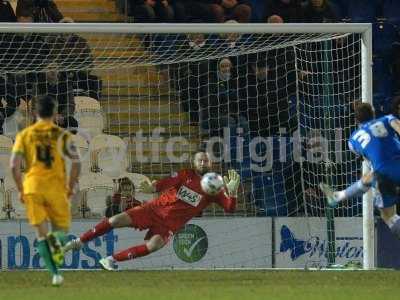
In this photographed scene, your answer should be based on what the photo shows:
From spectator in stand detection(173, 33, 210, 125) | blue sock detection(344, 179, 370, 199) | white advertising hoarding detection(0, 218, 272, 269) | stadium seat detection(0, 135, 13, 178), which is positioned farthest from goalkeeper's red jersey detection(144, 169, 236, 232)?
stadium seat detection(0, 135, 13, 178)

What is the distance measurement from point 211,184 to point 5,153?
3174mm

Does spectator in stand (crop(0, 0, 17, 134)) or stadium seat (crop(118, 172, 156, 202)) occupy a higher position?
spectator in stand (crop(0, 0, 17, 134))

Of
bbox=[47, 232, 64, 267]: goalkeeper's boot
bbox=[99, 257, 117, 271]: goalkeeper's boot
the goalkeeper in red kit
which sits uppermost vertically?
the goalkeeper in red kit

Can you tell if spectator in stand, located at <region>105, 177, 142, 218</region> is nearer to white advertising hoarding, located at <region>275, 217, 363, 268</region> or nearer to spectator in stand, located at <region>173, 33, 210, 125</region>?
spectator in stand, located at <region>173, 33, 210, 125</region>

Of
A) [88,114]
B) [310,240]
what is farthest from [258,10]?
[310,240]

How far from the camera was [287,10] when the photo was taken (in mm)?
18312

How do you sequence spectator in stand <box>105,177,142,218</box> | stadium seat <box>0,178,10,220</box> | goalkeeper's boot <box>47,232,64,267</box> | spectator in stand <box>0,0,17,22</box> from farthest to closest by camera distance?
1. spectator in stand <box>0,0,17,22</box>
2. spectator in stand <box>105,177,142,218</box>
3. stadium seat <box>0,178,10,220</box>
4. goalkeeper's boot <box>47,232,64,267</box>

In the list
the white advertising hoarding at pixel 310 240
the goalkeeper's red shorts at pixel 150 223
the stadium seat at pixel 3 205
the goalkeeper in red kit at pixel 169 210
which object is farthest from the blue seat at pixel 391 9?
the stadium seat at pixel 3 205

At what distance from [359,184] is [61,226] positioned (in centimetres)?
369

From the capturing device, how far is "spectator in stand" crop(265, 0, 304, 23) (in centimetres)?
1827

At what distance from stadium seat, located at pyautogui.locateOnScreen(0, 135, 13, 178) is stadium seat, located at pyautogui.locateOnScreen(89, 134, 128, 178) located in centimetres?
105

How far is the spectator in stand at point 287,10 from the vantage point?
1827 centimetres

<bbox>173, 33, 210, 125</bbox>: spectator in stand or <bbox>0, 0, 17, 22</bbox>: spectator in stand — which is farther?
<bbox>0, 0, 17, 22</bbox>: spectator in stand

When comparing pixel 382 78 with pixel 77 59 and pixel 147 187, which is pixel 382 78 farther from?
pixel 147 187
